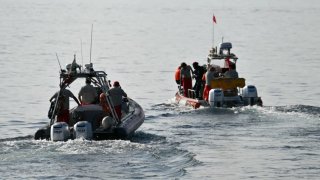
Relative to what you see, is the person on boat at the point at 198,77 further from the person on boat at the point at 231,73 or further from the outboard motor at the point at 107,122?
the outboard motor at the point at 107,122

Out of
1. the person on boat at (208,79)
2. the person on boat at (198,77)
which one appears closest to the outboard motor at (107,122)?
the person on boat at (208,79)

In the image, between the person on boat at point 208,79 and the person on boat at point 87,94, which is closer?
the person on boat at point 87,94

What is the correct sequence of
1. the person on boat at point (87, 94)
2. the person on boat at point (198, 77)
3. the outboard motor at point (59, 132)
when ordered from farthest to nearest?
1. the person on boat at point (198, 77)
2. the person on boat at point (87, 94)
3. the outboard motor at point (59, 132)

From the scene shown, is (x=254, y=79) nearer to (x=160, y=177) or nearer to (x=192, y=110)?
(x=192, y=110)

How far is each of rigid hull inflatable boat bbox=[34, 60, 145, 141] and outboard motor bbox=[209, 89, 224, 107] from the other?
15.4 ft

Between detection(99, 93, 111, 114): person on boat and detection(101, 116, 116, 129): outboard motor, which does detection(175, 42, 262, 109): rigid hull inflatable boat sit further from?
detection(101, 116, 116, 129): outboard motor

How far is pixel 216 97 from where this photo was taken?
34.3 meters

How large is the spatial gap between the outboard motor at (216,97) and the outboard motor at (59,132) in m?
8.73

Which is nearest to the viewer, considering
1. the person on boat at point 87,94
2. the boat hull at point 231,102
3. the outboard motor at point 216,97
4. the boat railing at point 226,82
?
the person on boat at point 87,94

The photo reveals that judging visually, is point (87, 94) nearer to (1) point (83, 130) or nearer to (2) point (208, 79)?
(1) point (83, 130)

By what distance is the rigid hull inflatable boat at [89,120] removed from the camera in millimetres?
26438

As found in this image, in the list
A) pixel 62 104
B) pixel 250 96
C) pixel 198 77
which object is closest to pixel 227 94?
pixel 250 96

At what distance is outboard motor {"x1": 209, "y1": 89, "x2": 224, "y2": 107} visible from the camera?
34.3 meters

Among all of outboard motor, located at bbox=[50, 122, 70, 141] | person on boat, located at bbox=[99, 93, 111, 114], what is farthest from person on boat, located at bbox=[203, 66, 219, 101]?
outboard motor, located at bbox=[50, 122, 70, 141]
